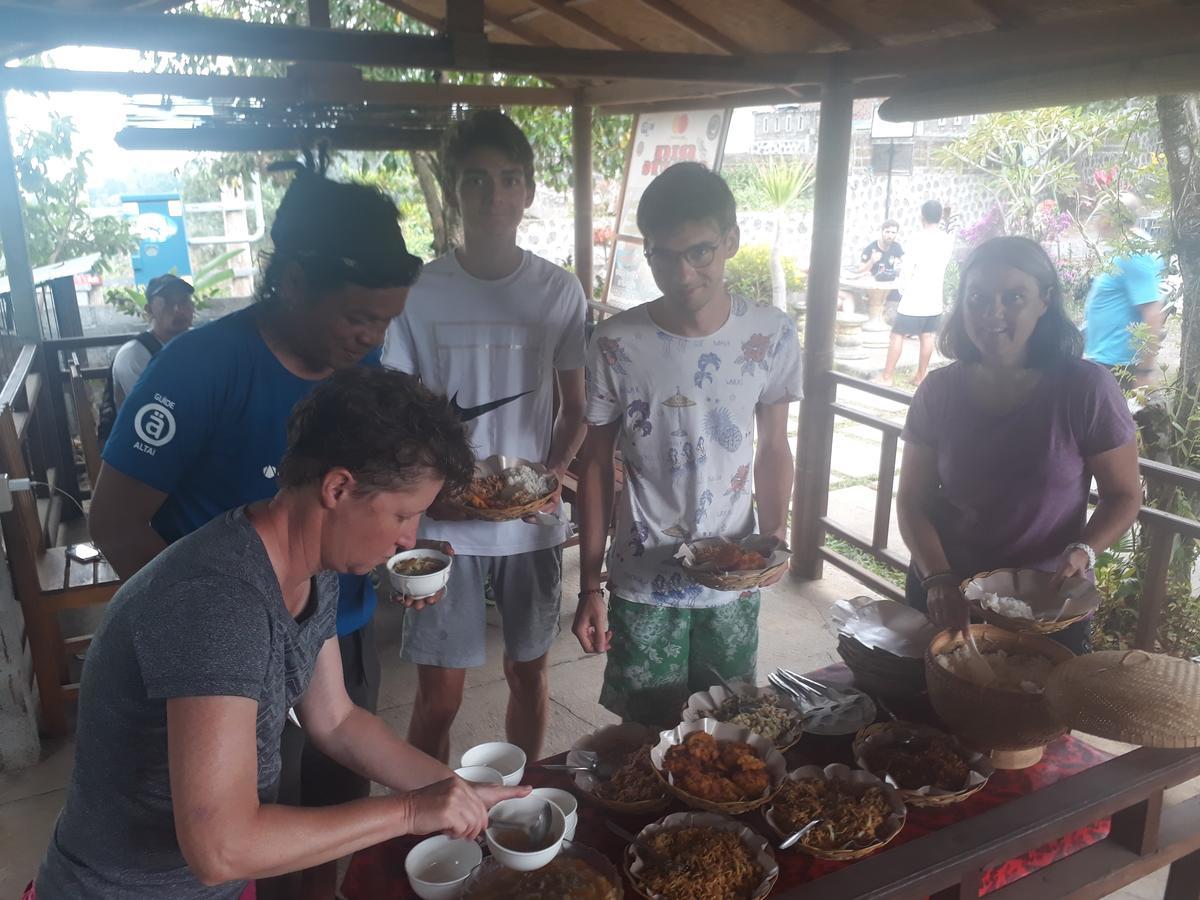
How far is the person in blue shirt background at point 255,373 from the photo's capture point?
1602mm

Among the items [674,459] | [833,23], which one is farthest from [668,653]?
[833,23]

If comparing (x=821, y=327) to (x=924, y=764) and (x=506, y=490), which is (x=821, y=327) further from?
(x=924, y=764)

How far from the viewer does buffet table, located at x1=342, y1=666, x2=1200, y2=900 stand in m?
1.43

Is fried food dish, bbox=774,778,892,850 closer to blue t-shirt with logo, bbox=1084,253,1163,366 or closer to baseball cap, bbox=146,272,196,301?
blue t-shirt with logo, bbox=1084,253,1163,366

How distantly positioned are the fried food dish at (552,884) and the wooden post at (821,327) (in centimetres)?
296

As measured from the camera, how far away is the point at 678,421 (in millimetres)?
2127

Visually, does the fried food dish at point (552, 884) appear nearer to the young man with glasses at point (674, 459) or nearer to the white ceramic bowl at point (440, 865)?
the white ceramic bowl at point (440, 865)

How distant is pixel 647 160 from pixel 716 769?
204 inches

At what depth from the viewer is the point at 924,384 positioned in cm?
228

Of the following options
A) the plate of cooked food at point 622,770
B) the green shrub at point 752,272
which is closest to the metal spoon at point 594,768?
the plate of cooked food at point 622,770

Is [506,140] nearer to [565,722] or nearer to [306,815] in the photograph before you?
[306,815]

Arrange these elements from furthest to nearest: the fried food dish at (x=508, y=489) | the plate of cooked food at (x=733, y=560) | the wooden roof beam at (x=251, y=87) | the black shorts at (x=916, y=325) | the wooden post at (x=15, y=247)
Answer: the black shorts at (x=916, y=325) → the wooden post at (x=15, y=247) → the wooden roof beam at (x=251, y=87) → the fried food dish at (x=508, y=489) → the plate of cooked food at (x=733, y=560)

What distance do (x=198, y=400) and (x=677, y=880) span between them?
3.96 feet

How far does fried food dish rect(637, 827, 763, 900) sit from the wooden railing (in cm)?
206
